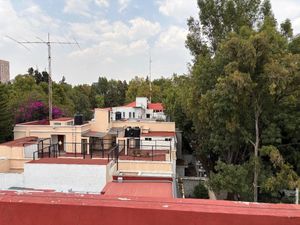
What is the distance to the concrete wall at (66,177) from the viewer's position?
11352 millimetres

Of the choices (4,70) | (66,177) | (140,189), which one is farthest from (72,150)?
(4,70)

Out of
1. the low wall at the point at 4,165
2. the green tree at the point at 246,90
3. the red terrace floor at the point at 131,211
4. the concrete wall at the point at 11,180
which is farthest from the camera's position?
the low wall at the point at 4,165

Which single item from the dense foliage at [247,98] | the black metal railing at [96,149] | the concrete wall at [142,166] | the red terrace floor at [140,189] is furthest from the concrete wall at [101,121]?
the red terrace floor at [140,189]

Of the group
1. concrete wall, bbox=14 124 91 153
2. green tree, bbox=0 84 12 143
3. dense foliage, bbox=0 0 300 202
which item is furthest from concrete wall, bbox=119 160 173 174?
green tree, bbox=0 84 12 143

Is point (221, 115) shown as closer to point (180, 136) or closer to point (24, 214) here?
point (180, 136)

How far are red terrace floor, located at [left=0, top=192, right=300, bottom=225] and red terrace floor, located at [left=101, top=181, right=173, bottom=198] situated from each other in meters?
6.98

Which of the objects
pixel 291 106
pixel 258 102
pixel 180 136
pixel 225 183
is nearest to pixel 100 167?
pixel 225 183

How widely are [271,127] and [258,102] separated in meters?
1.60

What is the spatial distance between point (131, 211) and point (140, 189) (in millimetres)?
8192

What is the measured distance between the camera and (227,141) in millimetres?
16922

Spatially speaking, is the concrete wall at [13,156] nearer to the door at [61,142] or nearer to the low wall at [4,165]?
the low wall at [4,165]

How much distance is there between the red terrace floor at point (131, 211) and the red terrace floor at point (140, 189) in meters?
6.98

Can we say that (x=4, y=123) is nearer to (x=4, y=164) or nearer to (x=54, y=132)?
(x=54, y=132)

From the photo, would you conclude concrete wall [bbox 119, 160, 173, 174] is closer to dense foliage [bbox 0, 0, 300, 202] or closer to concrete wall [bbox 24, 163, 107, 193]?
concrete wall [bbox 24, 163, 107, 193]
